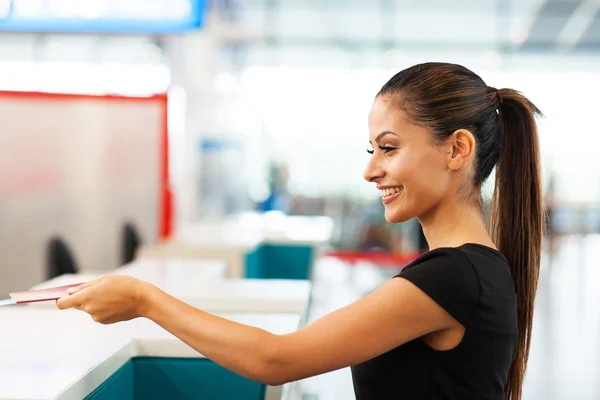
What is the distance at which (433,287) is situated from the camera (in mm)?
1189

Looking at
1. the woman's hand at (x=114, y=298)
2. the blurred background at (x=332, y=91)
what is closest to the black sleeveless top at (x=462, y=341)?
the woman's hand at (x=114, y=298)

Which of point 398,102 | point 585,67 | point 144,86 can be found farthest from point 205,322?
point 585,67

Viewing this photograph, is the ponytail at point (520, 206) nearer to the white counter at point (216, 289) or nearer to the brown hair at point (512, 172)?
the brown hair at point (512, 172)

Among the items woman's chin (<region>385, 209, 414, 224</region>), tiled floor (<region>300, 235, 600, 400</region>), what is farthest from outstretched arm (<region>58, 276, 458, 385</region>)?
tiled floor (<region>300, 235, 600, 400</region>)

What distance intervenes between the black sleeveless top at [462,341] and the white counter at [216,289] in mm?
1117

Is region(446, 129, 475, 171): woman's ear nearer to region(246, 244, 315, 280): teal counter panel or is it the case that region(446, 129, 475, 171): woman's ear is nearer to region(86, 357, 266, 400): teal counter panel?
region(86, 357, 266, 400): teal counter panel

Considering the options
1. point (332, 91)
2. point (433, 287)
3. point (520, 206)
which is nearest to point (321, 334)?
point (433, 287)

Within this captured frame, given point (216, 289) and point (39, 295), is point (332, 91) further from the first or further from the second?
point (39, 295)

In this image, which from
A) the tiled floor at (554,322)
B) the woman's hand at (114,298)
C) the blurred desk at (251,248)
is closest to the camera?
the woman's hand at (114,298)

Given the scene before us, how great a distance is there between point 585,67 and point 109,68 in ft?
26.6

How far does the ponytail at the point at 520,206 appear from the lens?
1.50 metres

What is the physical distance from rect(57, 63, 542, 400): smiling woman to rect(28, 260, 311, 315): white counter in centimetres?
104

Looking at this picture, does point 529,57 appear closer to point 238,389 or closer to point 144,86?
point 144,86

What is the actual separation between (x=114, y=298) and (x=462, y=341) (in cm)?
61
